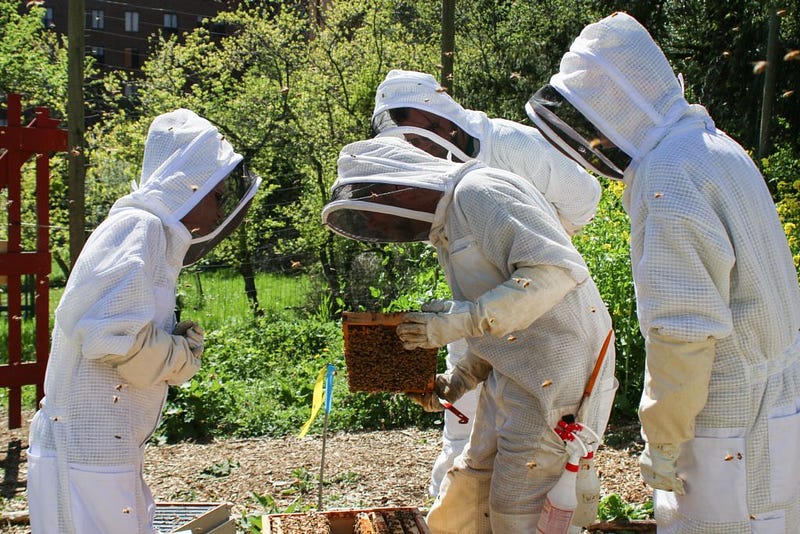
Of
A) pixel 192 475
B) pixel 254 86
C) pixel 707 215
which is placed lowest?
pixel 192 475

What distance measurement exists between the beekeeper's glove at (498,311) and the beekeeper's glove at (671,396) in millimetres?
430

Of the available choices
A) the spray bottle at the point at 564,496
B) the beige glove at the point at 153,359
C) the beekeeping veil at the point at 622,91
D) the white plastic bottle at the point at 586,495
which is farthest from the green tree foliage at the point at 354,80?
the beekeeping veil at the point at 622,91

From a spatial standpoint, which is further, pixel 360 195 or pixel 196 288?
pixel 196 288

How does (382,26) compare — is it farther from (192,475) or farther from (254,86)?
(192,475)

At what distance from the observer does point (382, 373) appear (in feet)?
11.0

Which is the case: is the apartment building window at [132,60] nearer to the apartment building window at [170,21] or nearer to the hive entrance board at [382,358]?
the apartment building window at [170,21]

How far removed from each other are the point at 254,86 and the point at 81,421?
1335 centimetres

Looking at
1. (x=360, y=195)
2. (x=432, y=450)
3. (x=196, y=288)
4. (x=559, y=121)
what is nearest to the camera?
(x=559, y=121)

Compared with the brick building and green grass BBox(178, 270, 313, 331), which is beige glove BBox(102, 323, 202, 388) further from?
the brick building

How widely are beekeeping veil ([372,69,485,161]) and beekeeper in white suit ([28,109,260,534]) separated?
5.87ft

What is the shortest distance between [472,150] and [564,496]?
2.34 meters

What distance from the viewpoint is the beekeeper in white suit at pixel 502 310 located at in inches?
115

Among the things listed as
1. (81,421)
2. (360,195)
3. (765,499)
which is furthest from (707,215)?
(81,421)

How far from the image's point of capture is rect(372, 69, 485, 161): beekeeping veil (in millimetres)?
4719
